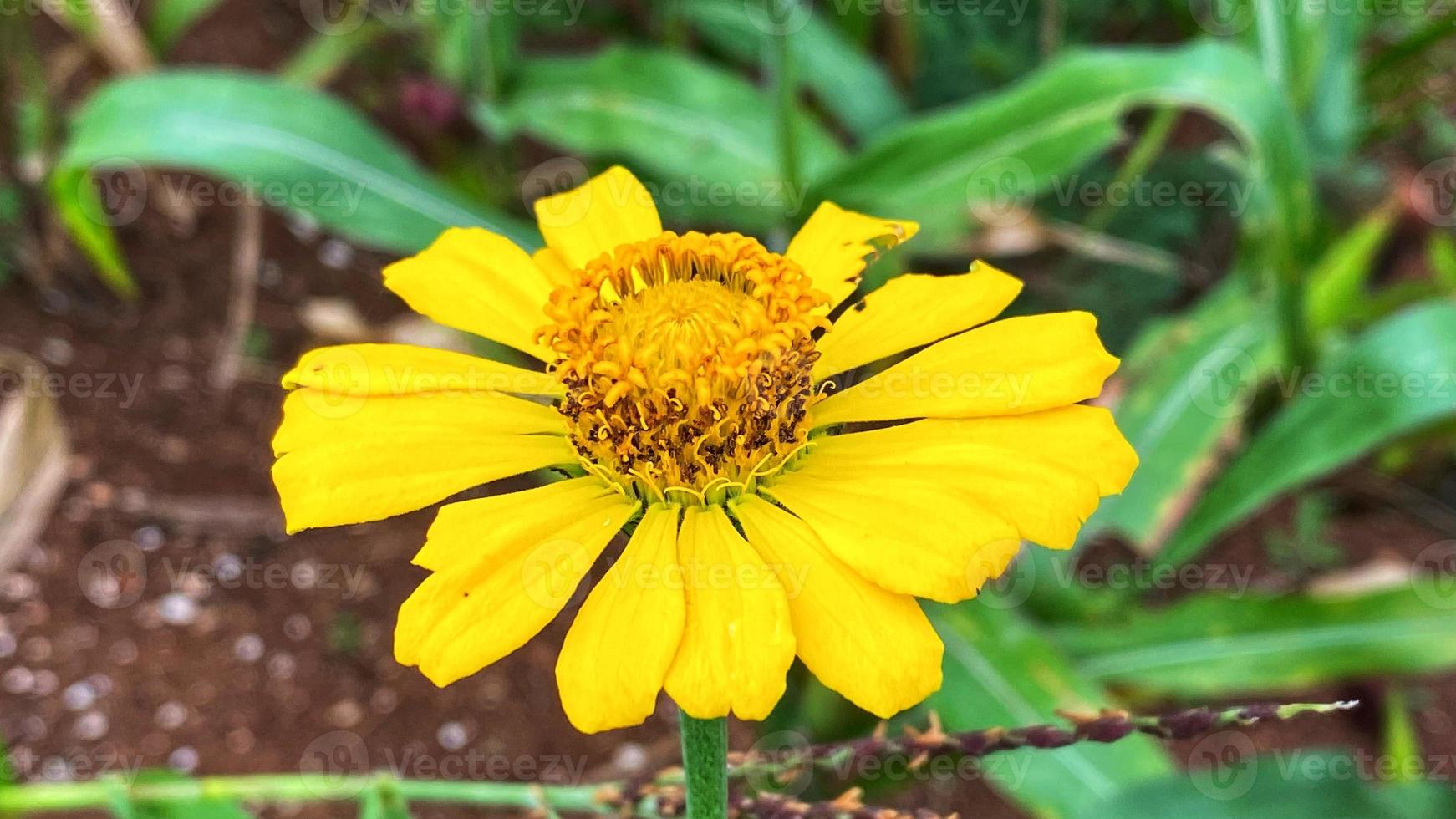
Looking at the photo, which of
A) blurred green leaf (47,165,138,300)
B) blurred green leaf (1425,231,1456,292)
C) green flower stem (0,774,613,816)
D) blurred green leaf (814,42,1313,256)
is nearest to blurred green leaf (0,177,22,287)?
blurred green leaf (47,165,138,300)

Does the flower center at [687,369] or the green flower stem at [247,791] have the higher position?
the flower center at [687,369]

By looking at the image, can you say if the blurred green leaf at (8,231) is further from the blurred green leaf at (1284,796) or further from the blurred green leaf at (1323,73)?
the blurred green leaf at (1323,73)

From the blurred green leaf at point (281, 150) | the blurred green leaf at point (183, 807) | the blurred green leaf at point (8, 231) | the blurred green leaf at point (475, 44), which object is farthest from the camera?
the blurred green leaf at point (8, 231)

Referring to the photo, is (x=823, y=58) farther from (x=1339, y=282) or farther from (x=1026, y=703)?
(x=1026, y=703)

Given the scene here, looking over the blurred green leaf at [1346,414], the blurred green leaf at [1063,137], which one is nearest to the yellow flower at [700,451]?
the blurred green leaf at [1063,137]

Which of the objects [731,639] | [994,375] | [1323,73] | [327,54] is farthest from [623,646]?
[327,54]

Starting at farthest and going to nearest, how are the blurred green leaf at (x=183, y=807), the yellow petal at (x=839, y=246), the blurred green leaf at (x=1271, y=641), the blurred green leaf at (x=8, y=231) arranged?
the blurred green leaf at (x=8, y=231), the blurred green leaf at (x=1271, y=641), the blurred green leaf at (x=183, y=807), the yellow petal at (x=839, y=246)
